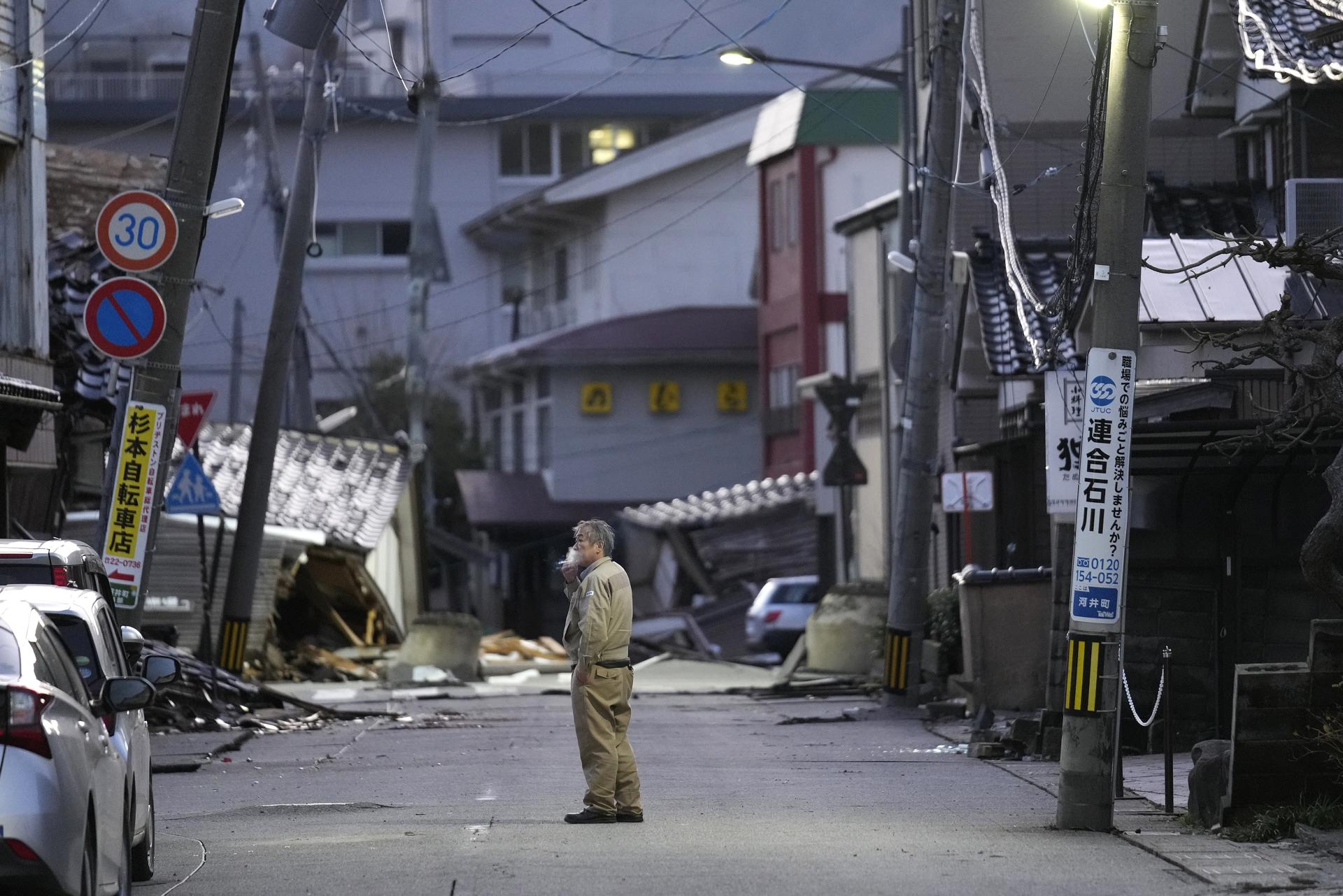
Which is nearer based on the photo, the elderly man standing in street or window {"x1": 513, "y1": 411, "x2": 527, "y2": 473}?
the elderly man standing in street

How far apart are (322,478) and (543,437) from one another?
21134mm

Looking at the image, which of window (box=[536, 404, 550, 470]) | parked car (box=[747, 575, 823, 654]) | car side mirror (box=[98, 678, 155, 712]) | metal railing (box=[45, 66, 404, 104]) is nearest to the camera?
car side mirror (box=[98, 678, 155, 712])

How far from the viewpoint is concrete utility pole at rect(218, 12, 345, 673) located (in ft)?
81.0

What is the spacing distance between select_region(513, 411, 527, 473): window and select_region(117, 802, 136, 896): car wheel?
47862 millimetres

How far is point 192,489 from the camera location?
22.0 m

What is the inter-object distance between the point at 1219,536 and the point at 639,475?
1525 inches

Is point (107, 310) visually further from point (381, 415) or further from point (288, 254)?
point (381, 415)

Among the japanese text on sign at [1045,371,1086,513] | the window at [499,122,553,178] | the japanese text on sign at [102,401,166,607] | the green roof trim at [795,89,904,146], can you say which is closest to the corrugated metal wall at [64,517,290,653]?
the japanese text on sign at [102,401,166,607]

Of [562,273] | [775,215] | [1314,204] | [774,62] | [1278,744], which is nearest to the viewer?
[1278,744]

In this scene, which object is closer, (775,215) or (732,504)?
(732,504)

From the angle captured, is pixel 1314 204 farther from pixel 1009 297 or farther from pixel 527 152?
pixel 527 152

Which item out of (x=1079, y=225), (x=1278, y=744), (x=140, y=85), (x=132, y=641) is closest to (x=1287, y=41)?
(x=1079, y=225)

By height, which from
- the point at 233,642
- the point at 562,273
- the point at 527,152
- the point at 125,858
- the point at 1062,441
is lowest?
the point at 125,858

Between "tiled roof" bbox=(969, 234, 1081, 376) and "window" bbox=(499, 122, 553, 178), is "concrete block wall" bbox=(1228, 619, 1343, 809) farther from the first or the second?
"window" bbox=(499, 122, 553, 178)
